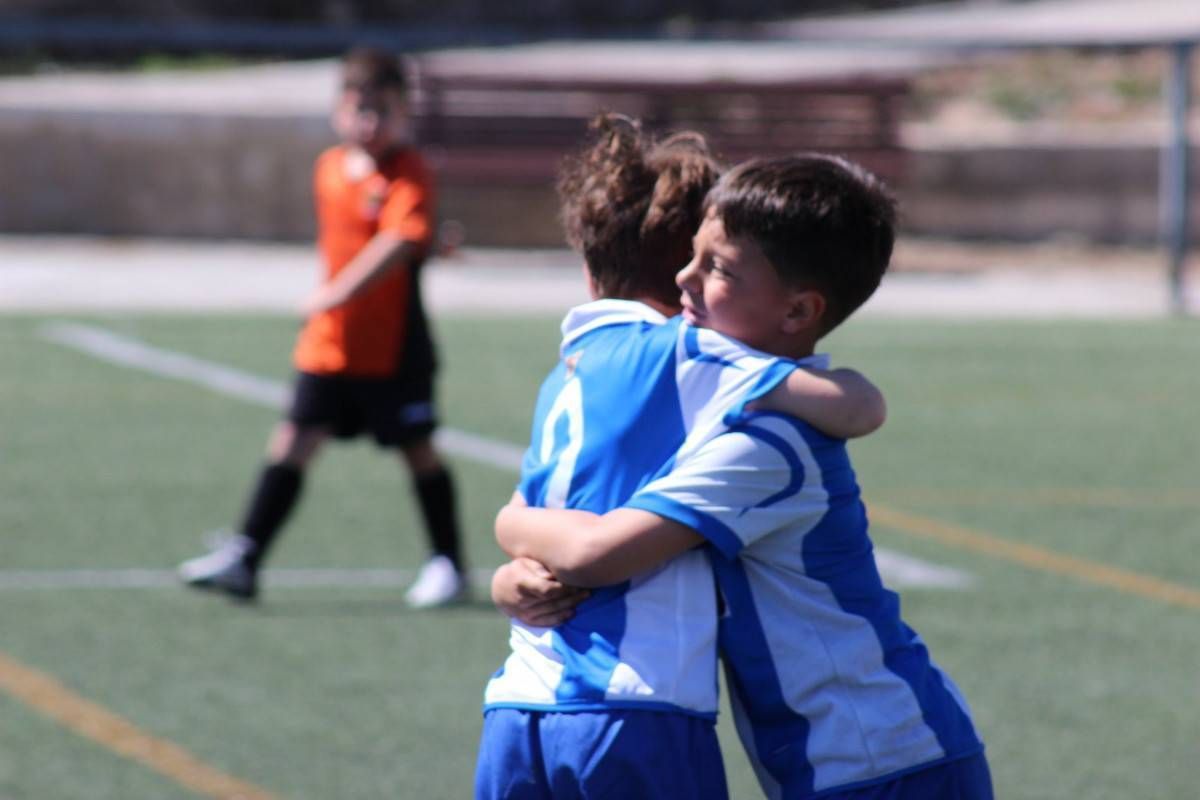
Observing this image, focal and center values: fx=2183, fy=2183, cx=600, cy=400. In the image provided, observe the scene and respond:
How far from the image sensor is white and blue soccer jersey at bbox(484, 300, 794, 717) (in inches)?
107

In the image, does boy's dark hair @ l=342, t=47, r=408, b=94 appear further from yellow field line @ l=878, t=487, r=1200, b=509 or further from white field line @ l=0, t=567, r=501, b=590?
yellow field line @ l=878, t=487, r=1200, b=509

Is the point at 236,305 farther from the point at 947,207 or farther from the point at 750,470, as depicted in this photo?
the point at 750,470

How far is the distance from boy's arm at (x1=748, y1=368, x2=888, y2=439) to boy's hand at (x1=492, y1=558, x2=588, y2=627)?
36cm

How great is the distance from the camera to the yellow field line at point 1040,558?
7.53 meters

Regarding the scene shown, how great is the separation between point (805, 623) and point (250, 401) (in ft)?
29.9

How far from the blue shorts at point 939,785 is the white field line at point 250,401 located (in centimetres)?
463

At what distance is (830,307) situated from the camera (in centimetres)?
272

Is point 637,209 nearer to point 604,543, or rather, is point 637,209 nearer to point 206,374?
point 604,543

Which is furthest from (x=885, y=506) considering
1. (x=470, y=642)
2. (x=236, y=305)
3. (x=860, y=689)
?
(x=236, y=305)

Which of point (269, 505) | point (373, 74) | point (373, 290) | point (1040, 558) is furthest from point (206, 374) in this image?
point (1040, 558)

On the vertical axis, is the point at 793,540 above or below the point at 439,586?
above

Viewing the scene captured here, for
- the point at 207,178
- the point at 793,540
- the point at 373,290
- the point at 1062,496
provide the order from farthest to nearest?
the point at 207,178 → the point at 1062,496 → the point at 373,290 → the point at 793,540

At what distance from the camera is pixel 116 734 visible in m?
5.71

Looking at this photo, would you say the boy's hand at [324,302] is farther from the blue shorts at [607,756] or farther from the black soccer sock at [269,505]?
the blue shorts at [607,756]
